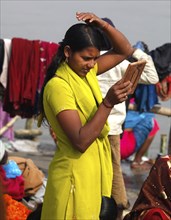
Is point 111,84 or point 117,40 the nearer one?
point 117,40

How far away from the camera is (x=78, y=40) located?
361 cm

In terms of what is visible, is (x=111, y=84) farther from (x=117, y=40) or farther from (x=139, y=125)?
(x=139, y=125)

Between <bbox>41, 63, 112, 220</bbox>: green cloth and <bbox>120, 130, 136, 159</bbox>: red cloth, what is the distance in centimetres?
536

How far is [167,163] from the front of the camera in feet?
12.4

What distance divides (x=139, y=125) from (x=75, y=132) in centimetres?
587

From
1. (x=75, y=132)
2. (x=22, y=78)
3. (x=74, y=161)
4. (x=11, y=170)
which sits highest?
(x=75, y=132)

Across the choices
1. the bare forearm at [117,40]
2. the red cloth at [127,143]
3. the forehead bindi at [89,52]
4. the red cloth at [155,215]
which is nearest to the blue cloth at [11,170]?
the bare forearm at [117,40]

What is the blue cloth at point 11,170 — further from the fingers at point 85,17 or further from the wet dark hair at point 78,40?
the fingers at point 85,17

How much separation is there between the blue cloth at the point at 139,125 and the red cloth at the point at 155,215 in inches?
213

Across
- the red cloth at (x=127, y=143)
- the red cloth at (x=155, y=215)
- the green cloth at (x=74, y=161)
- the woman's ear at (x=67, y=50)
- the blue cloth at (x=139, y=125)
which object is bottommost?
the red cloth at (x=127, y=143)

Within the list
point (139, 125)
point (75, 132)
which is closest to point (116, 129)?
point (75, 132)

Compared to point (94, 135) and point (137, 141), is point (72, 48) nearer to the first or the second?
point (94, 135)

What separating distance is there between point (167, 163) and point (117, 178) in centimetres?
170

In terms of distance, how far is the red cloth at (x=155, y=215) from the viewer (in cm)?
364
